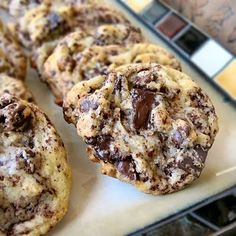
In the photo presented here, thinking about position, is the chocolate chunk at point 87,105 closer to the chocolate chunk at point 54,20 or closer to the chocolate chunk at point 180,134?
the chocolate chunk at point 180,134

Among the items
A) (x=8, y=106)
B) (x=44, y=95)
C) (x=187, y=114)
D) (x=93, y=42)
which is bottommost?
(x=44, y=95)

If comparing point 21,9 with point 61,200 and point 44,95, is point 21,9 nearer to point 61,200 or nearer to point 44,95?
point 44,95

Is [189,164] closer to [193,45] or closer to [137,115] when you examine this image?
[137,115]

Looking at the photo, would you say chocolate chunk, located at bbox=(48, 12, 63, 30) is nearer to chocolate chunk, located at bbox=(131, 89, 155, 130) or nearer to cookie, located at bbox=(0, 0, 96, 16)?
cookie, located at bbox=(0, 0, 96, 16)

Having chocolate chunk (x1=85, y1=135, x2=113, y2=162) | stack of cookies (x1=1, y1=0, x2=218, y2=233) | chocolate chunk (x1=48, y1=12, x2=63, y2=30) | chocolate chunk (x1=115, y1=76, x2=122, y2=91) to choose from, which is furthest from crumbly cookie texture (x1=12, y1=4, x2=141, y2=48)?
chocolate chunk (x1=85, y1=135, x2=113, y2=162)

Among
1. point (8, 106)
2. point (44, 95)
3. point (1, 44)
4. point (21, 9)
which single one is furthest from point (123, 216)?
point (21, 9)

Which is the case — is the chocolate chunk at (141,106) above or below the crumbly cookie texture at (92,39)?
above

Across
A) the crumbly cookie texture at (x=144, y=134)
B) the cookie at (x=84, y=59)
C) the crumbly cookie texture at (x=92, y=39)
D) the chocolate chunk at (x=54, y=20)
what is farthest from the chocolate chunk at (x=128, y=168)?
the chocolate chunk at (x=54, y=20)
